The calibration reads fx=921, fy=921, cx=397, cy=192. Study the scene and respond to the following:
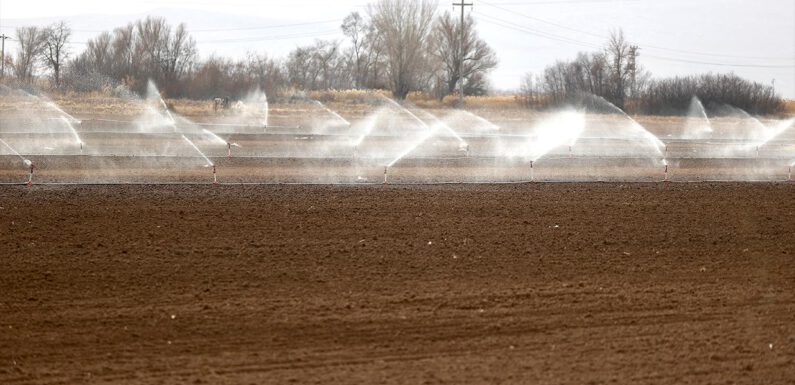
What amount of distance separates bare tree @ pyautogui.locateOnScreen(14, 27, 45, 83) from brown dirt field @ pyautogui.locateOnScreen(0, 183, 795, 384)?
71806 millimetres

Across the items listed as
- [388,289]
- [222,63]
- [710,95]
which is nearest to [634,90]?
[710,95]

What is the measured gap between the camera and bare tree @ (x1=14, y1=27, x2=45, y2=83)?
8900cm

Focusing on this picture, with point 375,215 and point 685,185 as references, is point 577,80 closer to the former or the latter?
point 685,185

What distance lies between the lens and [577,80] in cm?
8781

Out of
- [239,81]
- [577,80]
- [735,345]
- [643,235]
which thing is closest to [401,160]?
[643,235]

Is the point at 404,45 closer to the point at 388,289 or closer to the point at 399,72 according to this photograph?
the point at 399,72

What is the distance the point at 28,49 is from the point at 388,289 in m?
87.8

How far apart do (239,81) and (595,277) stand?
67.0 meters

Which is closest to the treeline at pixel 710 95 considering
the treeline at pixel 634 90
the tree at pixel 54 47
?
the treeline at pixel 634 90

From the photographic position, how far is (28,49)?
9231cm

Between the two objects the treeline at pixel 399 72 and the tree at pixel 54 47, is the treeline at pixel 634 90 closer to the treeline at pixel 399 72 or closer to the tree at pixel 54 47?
the treeline at pixel 399 72

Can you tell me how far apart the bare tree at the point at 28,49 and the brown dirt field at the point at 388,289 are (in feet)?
236

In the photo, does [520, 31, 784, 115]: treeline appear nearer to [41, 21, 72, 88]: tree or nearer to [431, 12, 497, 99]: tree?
[431, 12, 497, 99]: tree

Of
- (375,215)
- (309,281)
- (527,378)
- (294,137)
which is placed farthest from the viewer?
(294,137)
